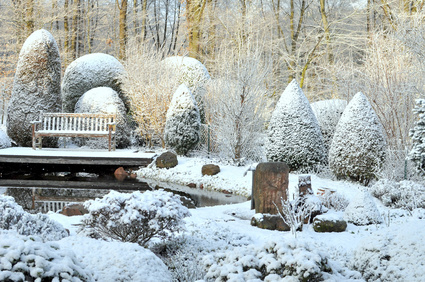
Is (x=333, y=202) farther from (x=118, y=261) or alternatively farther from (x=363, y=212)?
(x=118, y=261)

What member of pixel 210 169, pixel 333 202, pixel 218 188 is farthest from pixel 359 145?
pixel 210 169

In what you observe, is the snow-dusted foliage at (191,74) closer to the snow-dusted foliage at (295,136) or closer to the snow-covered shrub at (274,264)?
the snow-dusted foliage at (295,136)

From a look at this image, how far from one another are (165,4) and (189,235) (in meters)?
20.9

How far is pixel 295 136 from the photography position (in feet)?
26.5

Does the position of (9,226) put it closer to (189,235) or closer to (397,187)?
(189,235)

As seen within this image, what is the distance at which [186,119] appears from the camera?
1018 centimetres

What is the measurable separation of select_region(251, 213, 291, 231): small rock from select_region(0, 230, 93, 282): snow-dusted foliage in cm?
312

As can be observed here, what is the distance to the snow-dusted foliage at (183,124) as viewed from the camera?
10.2m

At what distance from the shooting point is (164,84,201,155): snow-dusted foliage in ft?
33.3

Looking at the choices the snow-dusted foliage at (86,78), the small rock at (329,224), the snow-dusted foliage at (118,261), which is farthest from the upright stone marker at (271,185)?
the snow-dusted foliage at (86,78)

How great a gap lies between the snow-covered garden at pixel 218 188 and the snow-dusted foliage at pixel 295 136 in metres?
0.03

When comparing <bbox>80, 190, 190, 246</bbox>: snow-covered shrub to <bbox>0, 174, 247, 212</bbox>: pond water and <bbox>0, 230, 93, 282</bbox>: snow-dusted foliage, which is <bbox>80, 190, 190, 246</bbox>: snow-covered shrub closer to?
<bbox>0, 230, 93, 282</bbox>: snow-dusted foliage

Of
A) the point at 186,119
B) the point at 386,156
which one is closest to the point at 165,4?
the point at 186,119

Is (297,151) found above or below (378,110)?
below
